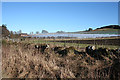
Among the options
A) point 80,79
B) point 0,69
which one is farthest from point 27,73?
point 80,79

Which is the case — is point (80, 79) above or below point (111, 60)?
below

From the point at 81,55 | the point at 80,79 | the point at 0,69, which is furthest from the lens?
the point at 81,55

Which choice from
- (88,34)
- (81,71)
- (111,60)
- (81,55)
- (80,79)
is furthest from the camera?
(88,34)

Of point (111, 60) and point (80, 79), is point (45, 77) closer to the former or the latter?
point (80, 79)

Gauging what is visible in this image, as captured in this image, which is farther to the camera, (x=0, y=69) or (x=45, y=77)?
(x=0, y=69)

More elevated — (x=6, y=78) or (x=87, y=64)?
(x=87, y=64)

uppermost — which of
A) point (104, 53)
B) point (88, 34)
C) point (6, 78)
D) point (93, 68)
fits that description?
point (88, 34)

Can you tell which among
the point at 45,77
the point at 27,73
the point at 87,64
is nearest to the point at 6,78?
the point at 27,73

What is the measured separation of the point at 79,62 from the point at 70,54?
1124 millimetres

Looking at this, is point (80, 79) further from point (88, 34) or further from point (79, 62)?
point (88, 34)

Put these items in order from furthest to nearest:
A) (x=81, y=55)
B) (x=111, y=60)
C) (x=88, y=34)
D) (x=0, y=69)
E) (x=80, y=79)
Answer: (x=88, y=34) < (x=81, y=55) < (x=0, y=69) < (x=111, y=60) < (x=80, y=79)

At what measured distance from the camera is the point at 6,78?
223 inches

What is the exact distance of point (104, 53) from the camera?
663 centimetres

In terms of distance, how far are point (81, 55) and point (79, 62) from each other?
0.82 m
